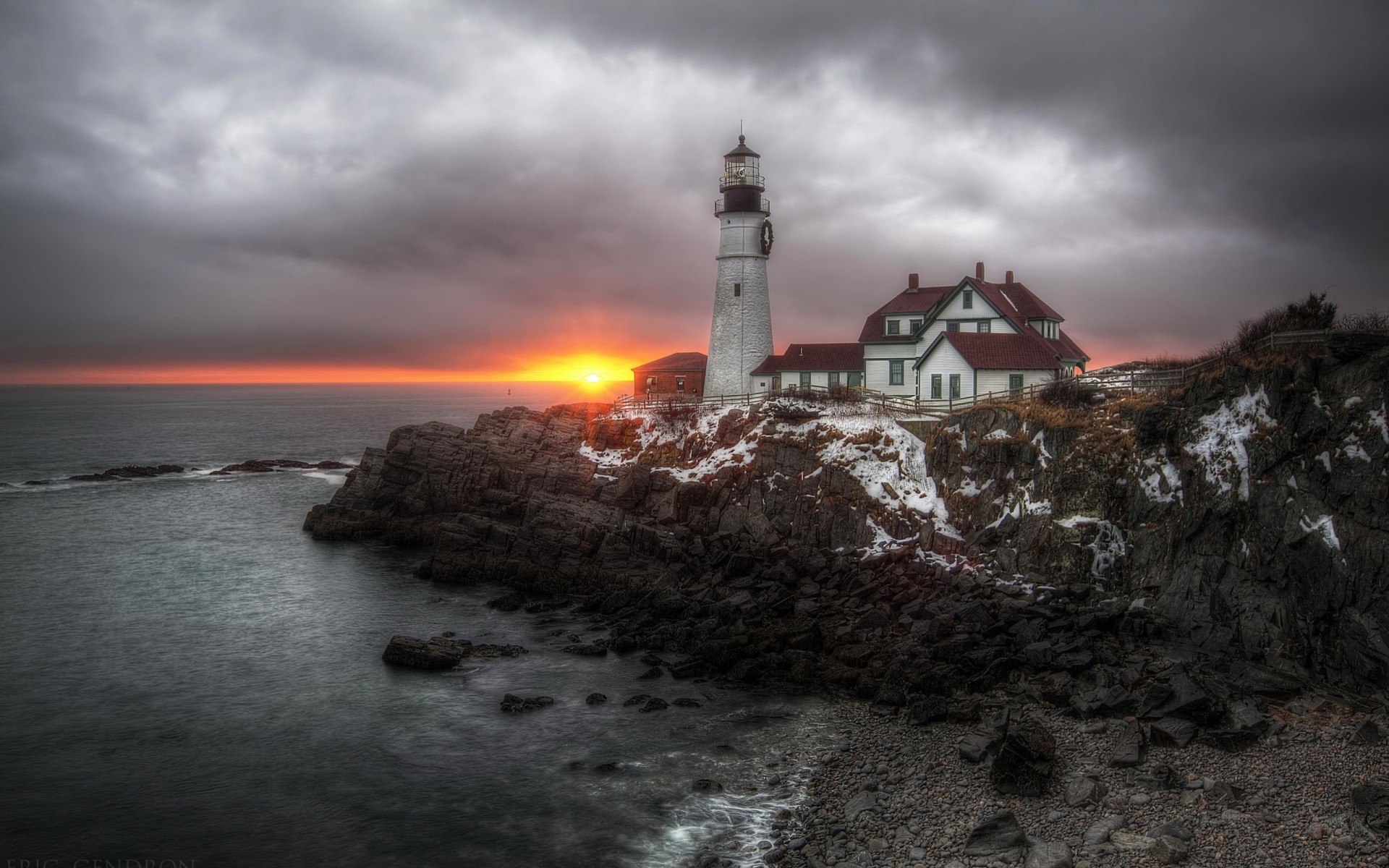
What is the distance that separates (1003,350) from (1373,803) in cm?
2994

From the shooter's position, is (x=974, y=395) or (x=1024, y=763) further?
(x=974, y=395)

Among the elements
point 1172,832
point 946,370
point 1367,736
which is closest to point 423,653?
point 1172,832

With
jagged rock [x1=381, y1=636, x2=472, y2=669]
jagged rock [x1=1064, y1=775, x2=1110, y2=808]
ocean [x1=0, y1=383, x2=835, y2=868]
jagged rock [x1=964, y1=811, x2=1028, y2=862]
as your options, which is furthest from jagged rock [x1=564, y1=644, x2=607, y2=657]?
jagged rock [x1=1064, y1=775, x2=1110, y2=808]

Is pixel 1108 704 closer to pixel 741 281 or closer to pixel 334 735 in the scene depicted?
pixel 334 735

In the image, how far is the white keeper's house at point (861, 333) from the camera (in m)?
47.0

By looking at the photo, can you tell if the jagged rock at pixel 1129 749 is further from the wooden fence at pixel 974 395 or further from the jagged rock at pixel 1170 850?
the wooden fence at pixel 974 395

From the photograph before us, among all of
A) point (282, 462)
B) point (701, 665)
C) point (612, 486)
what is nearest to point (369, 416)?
point (282, 462)

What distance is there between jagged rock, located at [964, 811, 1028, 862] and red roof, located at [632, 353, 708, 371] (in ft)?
138

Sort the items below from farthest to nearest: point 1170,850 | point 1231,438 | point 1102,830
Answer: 1. point 1231,438
2. point 1102,830
3. point 1170,850

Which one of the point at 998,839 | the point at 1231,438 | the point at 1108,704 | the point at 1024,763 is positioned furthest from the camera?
the point at 1231,438

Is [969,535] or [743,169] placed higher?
[743,169]

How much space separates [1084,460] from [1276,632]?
9.79 meters

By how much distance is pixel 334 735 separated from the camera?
893 inches

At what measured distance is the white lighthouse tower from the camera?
51.3 meters
